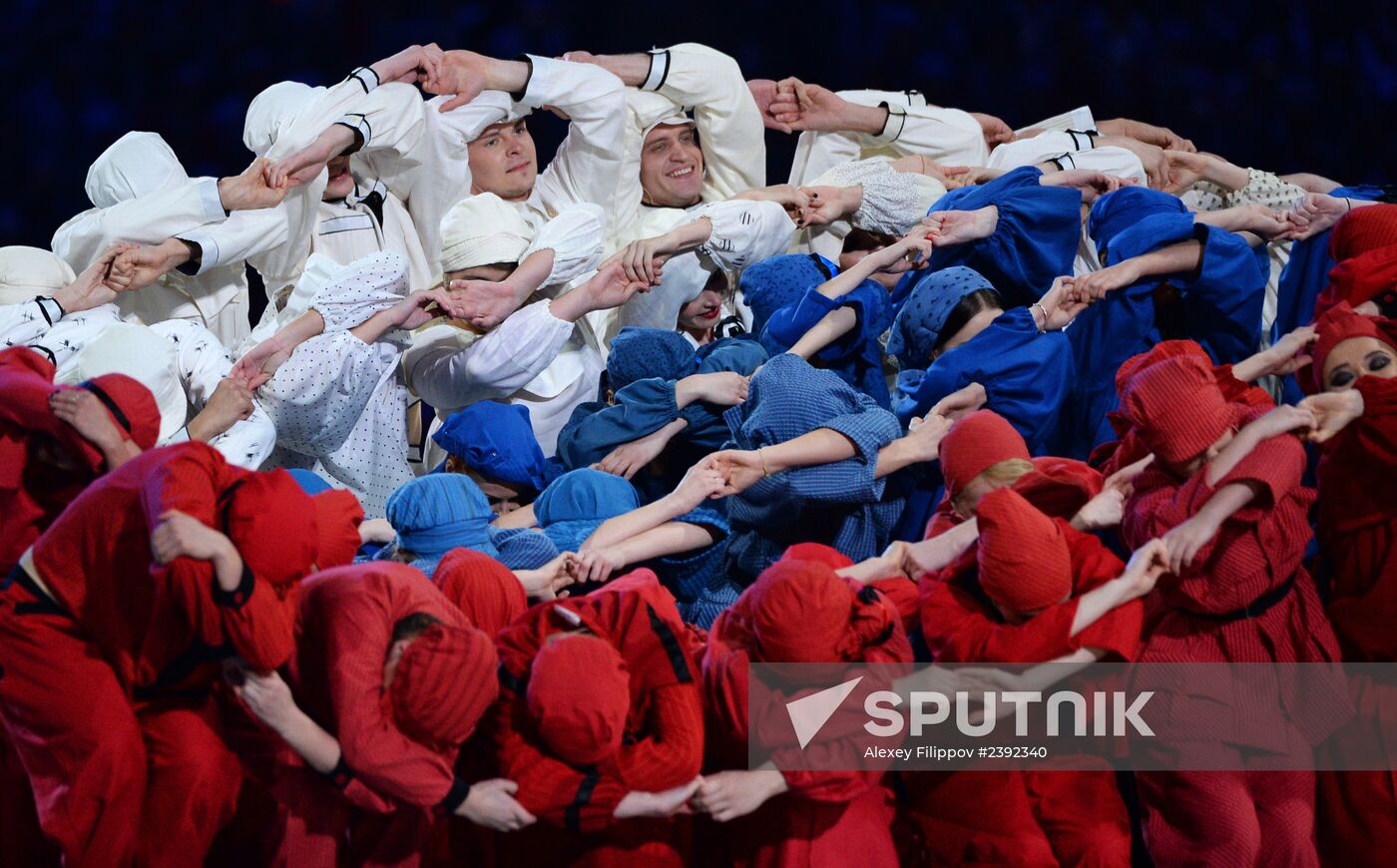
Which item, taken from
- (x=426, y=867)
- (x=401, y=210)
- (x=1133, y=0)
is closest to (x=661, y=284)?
(x=401, y=210)

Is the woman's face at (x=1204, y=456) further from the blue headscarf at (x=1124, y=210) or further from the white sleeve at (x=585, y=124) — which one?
the white sleeve at (x=585, y=124)

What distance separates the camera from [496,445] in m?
3.31

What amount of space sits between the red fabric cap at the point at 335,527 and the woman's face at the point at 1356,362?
175 centimetres

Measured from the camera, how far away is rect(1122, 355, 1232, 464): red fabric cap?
2.44 m

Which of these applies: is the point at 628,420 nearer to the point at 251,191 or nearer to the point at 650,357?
the point at 650,357

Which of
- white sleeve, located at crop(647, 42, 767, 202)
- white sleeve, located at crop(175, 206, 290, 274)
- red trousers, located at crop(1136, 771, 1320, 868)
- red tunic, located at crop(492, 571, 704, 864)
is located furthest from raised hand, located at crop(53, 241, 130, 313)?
red trousers, located at crop(1136, 771, 1320, 868)

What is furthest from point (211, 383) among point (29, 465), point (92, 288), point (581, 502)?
point (581, 502)

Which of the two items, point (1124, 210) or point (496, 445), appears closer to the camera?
point (496, 445)

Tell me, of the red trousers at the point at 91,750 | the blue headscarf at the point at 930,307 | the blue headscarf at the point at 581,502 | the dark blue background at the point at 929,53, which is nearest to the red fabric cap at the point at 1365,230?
the blue headscarf at the point at 930,307

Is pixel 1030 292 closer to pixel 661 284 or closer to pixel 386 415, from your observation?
pixel 661 284

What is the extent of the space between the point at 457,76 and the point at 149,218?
1057mm

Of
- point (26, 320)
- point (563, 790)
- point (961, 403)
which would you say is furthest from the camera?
point (26, 320)

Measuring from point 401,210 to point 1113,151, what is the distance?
2.20m

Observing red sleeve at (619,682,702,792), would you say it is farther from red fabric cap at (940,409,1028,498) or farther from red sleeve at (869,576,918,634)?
red fabric cap at (940,409,1028,498)
